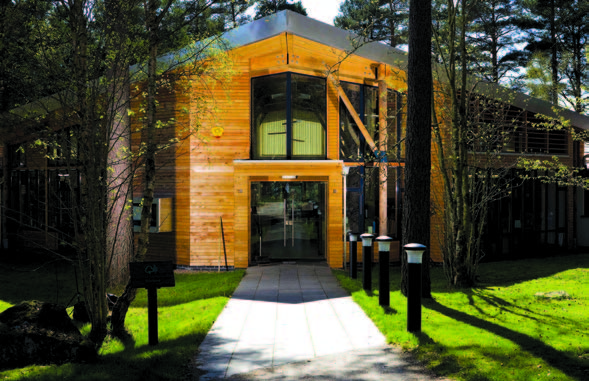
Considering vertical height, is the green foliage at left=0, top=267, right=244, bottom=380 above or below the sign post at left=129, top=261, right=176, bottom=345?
below

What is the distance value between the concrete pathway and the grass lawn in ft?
0.83

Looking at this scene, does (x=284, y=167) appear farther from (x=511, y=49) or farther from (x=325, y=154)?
(x=511, y=49)

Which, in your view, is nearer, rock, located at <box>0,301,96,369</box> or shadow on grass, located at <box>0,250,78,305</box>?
rock, located at <box>0,301,96,369</box>

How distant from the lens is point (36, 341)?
576cm

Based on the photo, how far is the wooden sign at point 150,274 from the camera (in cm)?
627

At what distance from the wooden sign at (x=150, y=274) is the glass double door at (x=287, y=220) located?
298 inches

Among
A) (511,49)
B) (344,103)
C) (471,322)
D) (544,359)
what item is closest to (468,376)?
(544,359)

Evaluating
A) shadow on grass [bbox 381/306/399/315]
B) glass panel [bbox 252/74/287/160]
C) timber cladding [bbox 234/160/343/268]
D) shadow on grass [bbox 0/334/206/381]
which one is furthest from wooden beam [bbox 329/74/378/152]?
shadow on grass [bbox 0/334/206/381]

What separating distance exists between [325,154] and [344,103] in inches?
61.8

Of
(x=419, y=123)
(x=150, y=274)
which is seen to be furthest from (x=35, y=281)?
(x=419, y=123)

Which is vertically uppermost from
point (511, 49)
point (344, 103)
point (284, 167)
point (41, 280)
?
point (511, 49)

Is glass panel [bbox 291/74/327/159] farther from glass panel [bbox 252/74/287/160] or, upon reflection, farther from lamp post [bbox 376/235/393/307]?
lamp post [bbox 376/235/393/307]

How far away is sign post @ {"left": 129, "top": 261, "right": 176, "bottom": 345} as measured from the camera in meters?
6.27

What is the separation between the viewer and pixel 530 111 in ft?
55.6
